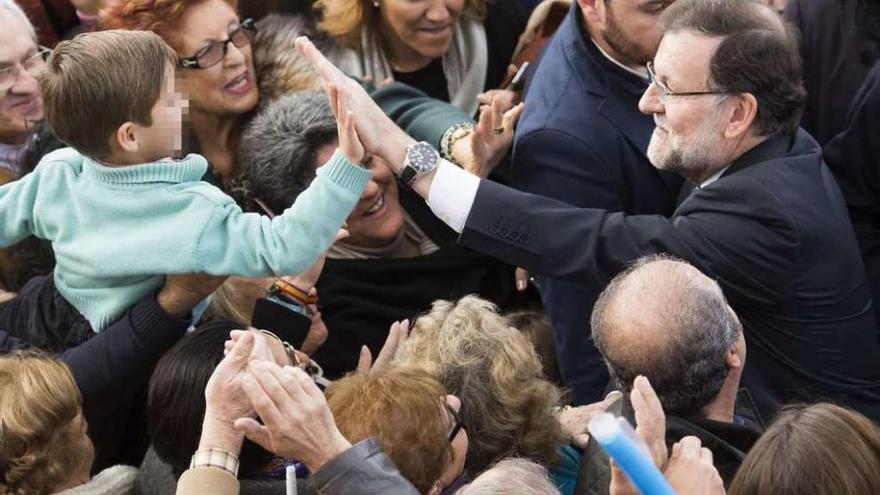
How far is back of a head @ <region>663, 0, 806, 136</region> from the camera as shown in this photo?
3453 mm

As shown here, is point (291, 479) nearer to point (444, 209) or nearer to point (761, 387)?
point (444, 209)

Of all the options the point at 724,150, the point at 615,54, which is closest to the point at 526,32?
the point at 615,54

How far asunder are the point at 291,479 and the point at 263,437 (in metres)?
0.13

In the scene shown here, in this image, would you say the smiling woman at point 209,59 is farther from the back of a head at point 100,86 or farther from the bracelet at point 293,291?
the back of a head at point 100,86

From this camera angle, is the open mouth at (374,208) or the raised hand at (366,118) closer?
the raised hand at (366,118)

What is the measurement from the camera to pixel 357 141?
3340mm

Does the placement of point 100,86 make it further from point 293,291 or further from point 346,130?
point 293,291

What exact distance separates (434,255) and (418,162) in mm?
657

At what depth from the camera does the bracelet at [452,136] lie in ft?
13.8

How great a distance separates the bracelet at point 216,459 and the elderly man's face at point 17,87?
5.75ft

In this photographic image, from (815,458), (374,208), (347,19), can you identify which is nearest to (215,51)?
(347,19)

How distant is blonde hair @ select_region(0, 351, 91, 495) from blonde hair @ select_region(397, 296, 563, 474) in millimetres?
791

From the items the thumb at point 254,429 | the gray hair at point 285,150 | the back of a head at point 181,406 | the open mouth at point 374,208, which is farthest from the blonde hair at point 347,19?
the thumb at point 254,429

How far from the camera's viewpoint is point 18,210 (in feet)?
11.5
